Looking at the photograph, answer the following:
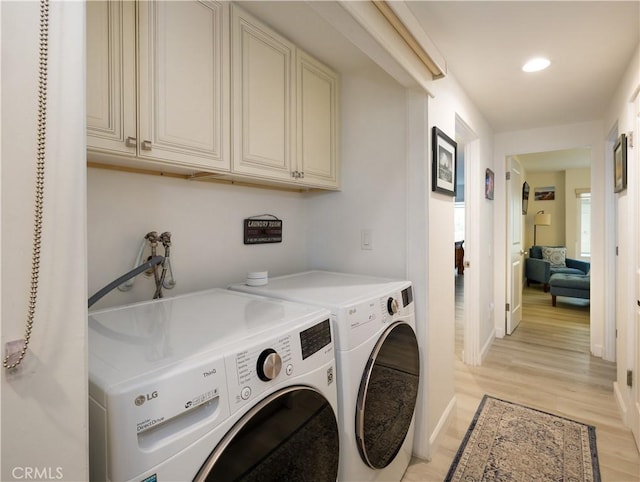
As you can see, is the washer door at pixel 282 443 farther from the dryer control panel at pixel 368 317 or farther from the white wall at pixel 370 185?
the white wall at pixel 370 185

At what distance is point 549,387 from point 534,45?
7.85 feet

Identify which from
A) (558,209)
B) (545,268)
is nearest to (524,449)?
(545,268)

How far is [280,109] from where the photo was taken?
64.4 inches

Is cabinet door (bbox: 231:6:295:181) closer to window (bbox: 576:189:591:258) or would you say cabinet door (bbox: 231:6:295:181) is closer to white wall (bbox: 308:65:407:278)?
white wall (bbox: 308:65:407:278)

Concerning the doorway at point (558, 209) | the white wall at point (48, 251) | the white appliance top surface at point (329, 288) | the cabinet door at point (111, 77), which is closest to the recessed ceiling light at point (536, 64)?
the white appliance top surface at point (329, 288)

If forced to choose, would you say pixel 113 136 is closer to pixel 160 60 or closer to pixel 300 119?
pixel 160 60

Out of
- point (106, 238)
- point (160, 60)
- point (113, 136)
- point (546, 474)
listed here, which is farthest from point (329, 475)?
point (160, 60)

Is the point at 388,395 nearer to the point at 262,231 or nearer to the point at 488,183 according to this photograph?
the point at 262,231

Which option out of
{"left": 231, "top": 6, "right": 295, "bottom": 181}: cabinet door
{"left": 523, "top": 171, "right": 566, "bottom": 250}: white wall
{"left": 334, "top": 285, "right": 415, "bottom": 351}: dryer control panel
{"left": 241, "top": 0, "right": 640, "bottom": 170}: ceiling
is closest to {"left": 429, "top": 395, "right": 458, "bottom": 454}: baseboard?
{"left": 334, "top": 285, "right": 415, "bottom": 351}: dryer control panel

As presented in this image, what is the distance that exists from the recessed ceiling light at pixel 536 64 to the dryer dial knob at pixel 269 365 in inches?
88.4

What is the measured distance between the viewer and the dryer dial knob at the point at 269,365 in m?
0.83

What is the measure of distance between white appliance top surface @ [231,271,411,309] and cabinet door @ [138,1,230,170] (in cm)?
59

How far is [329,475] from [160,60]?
4.86ft

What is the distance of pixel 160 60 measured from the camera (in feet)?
3.81
